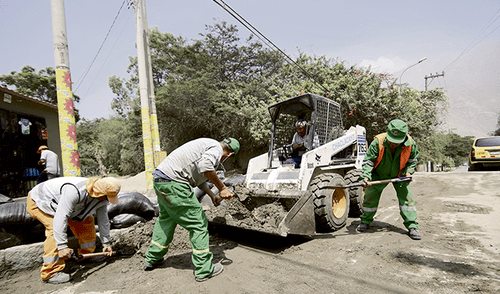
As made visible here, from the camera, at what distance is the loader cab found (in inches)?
201

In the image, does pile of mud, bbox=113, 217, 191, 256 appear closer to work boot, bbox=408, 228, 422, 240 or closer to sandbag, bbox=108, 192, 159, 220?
sandbag, bbox=108, 192, 159, 220

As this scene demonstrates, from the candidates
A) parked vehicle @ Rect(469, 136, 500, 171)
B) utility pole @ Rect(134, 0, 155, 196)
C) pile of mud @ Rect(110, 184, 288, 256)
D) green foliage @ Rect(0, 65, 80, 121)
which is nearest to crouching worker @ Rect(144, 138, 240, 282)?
pile of mud @ Rect(110, 184, 288, 256)

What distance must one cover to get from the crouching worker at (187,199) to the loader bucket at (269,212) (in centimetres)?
81

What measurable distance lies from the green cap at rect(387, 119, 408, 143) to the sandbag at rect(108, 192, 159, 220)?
152 inches

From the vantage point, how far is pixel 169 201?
2988mm

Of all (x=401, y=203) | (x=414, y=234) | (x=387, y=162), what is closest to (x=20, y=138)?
(x=387, y=162)

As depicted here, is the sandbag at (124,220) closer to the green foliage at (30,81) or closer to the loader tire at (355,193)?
the loader tire at (355,193)

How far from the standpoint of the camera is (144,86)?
26.9ft

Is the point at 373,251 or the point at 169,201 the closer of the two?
the point at 169,201

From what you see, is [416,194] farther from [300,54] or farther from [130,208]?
[300,54]

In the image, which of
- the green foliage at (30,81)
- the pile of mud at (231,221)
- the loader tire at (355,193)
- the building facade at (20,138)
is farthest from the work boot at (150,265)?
the green foliage at (30,81)

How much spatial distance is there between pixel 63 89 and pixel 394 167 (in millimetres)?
5136

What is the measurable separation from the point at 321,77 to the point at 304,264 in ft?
35.4

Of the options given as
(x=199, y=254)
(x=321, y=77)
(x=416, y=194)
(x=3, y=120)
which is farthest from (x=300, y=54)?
(x=199, y=254)
